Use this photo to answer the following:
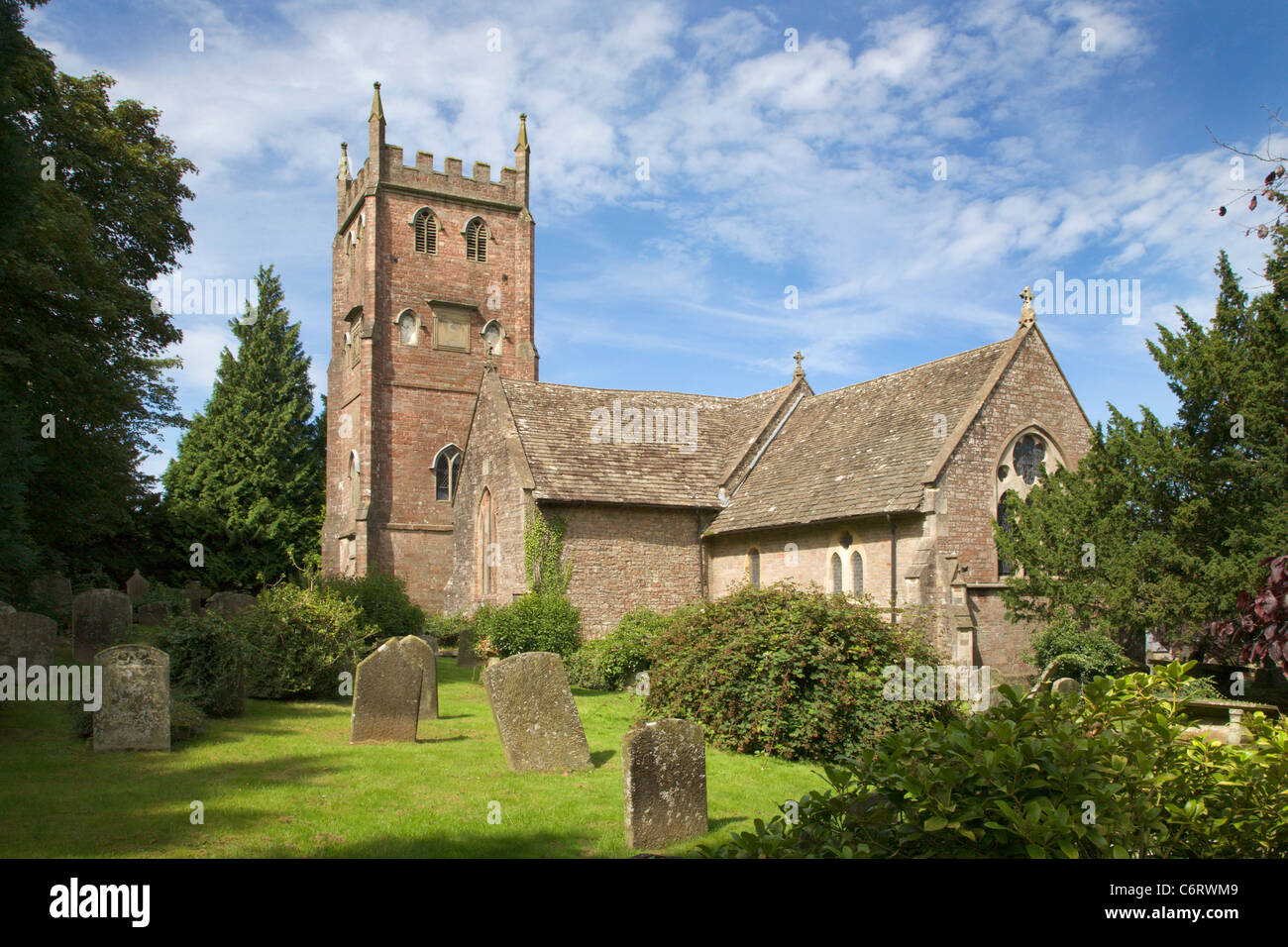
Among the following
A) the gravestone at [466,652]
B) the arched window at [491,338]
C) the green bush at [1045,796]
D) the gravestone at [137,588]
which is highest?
the arched window at [491,338]

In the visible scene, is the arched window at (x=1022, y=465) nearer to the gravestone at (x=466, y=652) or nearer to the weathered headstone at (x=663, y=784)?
the gravestone at (x=466, y=652)

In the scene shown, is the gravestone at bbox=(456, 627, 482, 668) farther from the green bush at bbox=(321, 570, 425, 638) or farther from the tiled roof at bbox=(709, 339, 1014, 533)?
the tiled roof at bbox=(709, 339, 1014, 533)

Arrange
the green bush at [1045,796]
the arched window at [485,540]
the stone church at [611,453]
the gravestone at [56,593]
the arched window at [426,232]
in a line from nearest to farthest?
1. the green bush at [1045,796]
2. the stone church at [611,453]
3. the gravestone at [56,593]
4. the arched window at [485,540]
5. the arched window at [426,232]

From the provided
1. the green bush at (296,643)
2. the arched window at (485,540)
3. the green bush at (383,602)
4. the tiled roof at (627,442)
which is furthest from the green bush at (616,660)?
the arched window at (485,540)

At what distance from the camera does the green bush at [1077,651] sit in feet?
53.9

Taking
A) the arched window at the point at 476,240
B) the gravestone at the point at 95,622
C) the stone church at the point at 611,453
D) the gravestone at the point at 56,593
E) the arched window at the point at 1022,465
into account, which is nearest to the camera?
the gravestone at the point at 95,622

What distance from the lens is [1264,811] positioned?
13.6ft

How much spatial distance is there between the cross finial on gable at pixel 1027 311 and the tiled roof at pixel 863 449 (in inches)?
25.4

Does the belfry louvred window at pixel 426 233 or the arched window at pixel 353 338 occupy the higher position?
the belfry louvred window at pixel 426 233

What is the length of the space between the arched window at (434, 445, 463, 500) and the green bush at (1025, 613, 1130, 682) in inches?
959

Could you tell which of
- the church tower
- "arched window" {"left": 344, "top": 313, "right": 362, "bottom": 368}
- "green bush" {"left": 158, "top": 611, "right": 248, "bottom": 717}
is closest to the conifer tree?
the church tower

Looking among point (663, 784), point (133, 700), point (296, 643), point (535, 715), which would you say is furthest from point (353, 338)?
point (663, 784)

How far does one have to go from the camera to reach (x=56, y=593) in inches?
873
